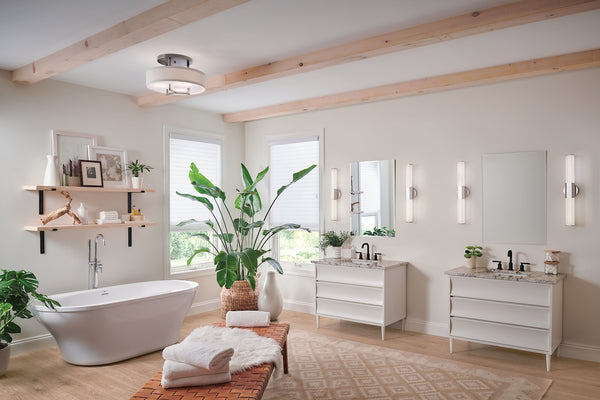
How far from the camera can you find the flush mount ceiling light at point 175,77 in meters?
3.39

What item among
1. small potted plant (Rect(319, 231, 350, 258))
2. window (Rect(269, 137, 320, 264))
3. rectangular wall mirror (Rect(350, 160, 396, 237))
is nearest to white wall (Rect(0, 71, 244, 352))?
window (Rect(269, 137, 320, 264))

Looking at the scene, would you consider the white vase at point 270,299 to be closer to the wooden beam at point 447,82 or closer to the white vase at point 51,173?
the wooden beam at point 447,82

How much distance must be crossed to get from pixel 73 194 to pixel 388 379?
3.41 m

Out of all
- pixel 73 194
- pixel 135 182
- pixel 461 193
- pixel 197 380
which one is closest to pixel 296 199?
pixel 135 182

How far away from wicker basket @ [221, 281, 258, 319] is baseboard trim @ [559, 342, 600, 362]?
295 centimetres

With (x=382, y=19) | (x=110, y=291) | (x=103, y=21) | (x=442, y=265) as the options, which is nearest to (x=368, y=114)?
(x=442, y=265)

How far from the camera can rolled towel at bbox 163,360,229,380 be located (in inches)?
92.7

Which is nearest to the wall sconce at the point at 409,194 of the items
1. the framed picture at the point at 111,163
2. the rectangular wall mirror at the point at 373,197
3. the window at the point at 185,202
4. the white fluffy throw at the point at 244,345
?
the rectangular wall mirror at the point at 373,197

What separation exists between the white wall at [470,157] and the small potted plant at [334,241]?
0.41ft

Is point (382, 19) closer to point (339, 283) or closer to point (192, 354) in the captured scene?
point (192, 354)

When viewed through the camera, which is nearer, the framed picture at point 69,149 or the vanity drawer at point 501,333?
the vanity drawer at point 501,333

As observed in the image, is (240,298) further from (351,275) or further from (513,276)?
(513,276)

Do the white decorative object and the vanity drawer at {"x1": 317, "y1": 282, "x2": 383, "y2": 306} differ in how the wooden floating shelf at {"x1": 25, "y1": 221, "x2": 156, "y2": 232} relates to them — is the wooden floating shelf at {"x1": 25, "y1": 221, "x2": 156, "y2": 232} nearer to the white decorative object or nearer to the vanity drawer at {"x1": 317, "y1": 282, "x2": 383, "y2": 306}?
the white decorative object

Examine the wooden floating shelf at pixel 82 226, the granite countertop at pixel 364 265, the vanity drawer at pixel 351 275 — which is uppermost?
the wooden floating shelf at pixel 82 226
